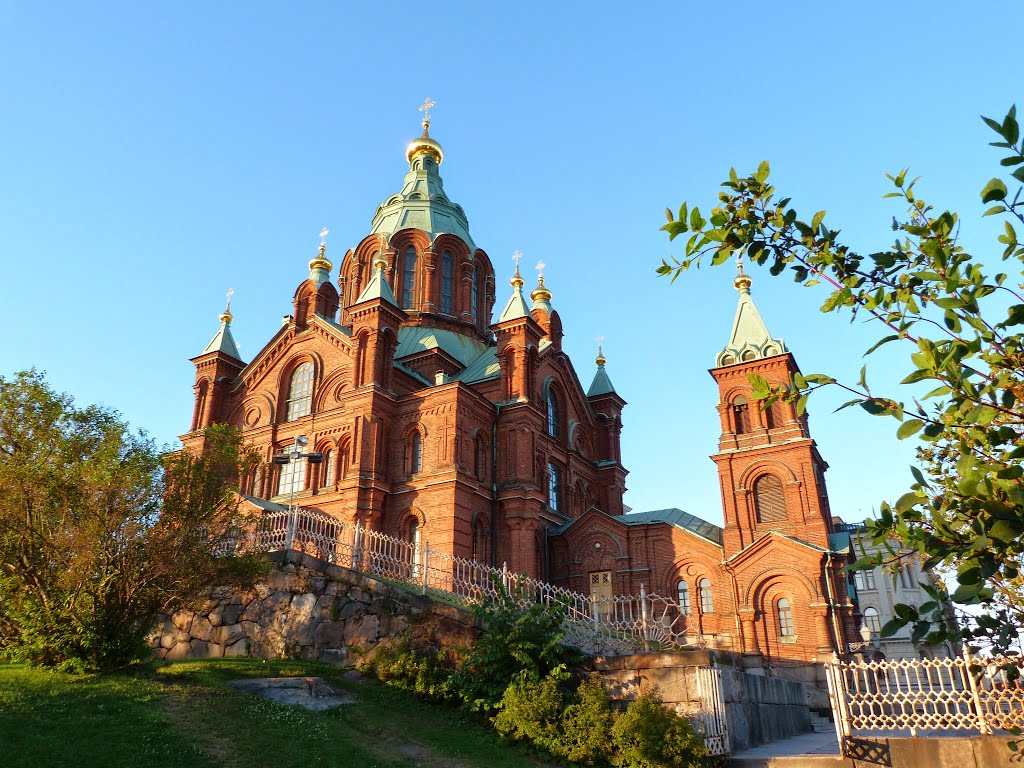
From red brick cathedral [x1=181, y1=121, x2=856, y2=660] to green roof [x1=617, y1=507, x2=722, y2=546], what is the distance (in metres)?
0.12

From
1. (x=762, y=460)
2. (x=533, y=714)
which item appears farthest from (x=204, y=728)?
(x=762, y=460)

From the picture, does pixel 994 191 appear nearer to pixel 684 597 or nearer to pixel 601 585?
pixel 684 597

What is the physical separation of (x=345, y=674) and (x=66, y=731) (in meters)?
5.25

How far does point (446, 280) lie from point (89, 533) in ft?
99.6

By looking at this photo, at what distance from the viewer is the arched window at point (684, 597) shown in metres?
28.0

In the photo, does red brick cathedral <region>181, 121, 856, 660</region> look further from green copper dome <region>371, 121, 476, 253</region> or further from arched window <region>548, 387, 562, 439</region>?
green copper dome <region>371, 121, 476, 253</region>

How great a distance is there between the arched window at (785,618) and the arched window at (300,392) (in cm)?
1979

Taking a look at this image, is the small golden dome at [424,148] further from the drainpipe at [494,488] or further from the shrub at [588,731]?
the shrub at [588,731]

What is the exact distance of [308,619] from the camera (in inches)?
606

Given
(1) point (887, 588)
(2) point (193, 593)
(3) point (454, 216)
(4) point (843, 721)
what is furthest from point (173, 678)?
(1) point (887, 588)

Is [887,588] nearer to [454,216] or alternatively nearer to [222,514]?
[454,216]

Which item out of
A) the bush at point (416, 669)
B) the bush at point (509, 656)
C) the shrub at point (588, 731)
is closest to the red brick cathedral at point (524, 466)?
the bush at point (416, 669)

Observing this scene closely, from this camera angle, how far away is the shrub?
442 inches

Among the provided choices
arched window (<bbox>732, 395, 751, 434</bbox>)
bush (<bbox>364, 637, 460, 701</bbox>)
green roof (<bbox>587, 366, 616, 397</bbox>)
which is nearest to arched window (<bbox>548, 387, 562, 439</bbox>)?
green roof (<bbox>587, 366, 616, 397</bbox>)
